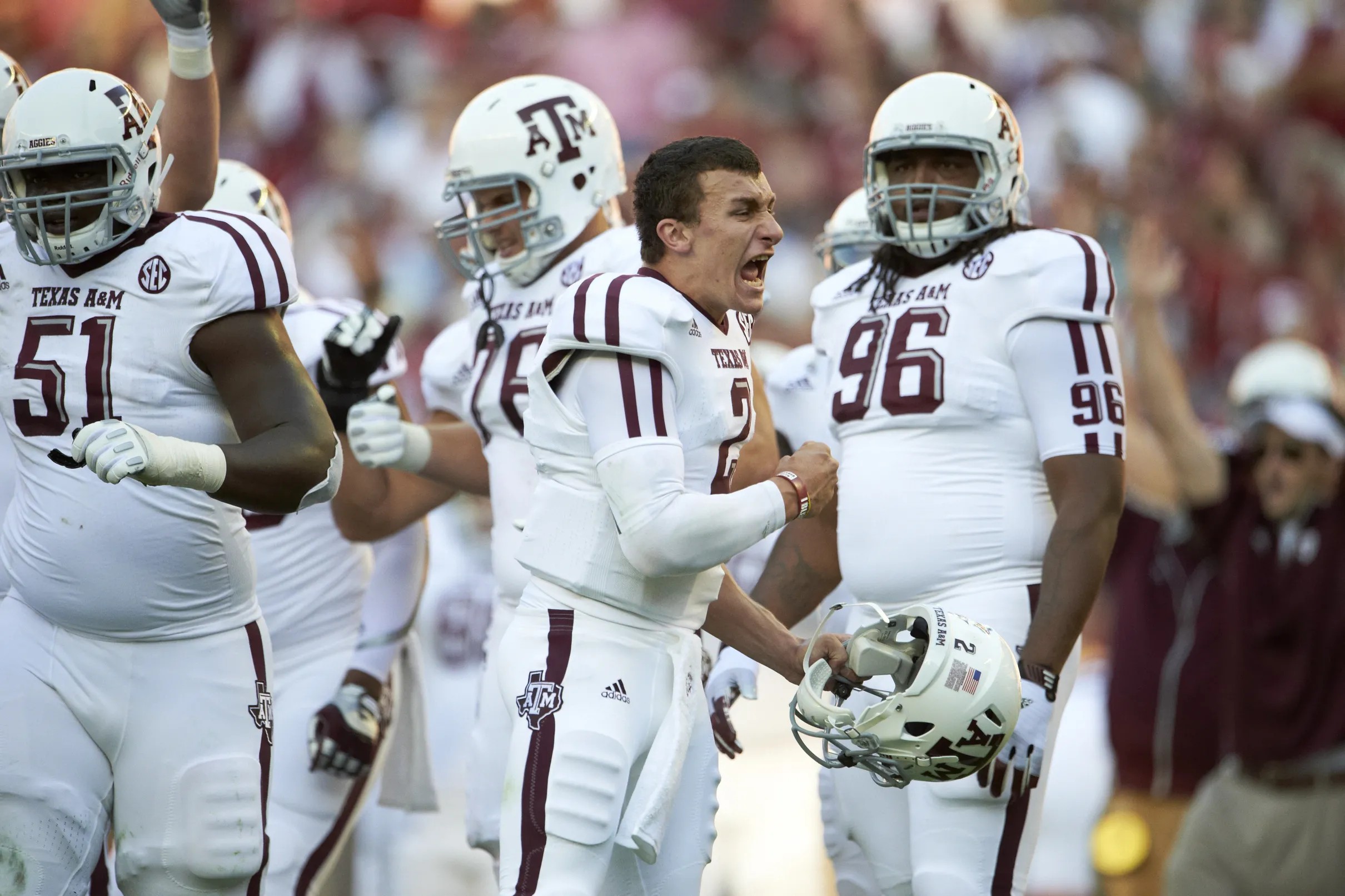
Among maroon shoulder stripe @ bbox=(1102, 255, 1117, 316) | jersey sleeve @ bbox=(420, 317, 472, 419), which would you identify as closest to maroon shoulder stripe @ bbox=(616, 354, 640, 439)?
maroon shoulder stripe @ bbox=(1102, 255, 1117, 316)

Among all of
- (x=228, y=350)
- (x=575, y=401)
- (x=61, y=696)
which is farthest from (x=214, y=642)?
(x=575, y=401)

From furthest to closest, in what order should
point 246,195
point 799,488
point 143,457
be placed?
1. point 246,195
2. point 799,488
3. point 143,457

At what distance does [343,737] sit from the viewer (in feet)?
15.8

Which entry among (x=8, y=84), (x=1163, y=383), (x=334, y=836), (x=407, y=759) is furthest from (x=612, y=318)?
(x=1163, y=383)

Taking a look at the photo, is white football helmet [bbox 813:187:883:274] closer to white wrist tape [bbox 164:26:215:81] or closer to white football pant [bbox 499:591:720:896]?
white wrist tape [bbox 164:26:215:81]

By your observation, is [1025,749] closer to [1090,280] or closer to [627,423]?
[1090,280]

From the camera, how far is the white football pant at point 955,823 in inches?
150

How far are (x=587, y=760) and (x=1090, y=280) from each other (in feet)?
5.17

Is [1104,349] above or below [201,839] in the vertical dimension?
above

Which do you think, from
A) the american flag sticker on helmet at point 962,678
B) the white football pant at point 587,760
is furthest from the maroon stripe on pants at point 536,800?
the american flag sticker on helmet at point 962,678

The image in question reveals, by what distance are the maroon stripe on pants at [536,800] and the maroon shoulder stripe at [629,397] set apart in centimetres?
46

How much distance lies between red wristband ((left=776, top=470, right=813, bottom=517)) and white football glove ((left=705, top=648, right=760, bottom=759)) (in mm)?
671

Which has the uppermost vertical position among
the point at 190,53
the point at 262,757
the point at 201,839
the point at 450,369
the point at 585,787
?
the point at 190,53

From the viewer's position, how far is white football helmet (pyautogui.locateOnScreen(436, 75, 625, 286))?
4.73 meters
